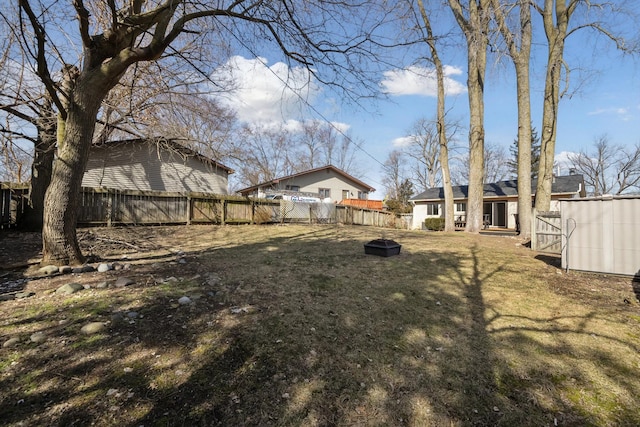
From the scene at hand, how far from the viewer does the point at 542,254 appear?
24.3ft

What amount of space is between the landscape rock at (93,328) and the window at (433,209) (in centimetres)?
2414

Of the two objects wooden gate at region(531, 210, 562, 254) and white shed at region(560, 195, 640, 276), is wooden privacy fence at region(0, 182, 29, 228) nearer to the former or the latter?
white shed at region(560, 195, 640, 276)

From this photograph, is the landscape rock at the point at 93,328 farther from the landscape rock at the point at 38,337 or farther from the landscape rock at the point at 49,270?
the landscape rock at the point at 49,270

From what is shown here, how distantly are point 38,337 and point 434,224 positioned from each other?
72.7 ft

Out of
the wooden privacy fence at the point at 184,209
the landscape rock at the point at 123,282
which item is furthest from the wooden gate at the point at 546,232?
the wooden privacy fence at the point at 184,209

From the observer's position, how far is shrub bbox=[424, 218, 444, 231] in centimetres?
2145

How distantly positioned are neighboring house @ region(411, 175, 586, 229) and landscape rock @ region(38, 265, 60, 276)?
67.3ft

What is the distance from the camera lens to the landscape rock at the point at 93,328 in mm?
2514

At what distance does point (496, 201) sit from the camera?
21516 mm

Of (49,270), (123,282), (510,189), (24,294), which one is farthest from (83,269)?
(510,189)

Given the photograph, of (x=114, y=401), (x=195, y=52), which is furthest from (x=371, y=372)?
(x=195, y=52)

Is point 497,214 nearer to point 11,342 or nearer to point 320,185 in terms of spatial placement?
point 320,185

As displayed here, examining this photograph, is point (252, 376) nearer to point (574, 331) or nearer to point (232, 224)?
point (574, 331)

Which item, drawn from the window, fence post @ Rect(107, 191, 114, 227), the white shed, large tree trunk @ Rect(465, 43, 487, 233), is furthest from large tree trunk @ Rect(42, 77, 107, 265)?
the window
